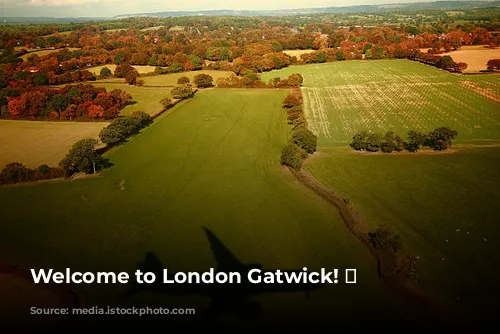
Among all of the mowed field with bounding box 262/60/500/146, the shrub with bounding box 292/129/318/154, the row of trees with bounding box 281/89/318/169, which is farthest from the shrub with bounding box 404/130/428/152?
the shrub with bounding box 292/129/318/154

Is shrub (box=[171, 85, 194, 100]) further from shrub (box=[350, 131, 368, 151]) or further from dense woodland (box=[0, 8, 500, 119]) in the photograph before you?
shrub (box=[350, 131, 368, 151])

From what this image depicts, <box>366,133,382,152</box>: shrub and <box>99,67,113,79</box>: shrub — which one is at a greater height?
<box>99,67,113,79</box>: shrub

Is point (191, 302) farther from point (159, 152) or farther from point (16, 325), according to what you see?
point (159, 152)

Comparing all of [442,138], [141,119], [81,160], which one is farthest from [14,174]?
[442,138]

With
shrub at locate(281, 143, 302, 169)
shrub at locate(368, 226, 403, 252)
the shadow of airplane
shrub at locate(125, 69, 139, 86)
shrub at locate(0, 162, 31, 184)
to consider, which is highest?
shrub at locate(125, 69, 139, 86)

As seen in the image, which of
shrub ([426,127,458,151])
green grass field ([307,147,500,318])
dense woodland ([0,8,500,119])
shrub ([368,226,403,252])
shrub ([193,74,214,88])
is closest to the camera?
green grass field ([307,147,500,318])

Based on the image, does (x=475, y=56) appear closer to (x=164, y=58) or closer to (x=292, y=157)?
(x=164, y=58)

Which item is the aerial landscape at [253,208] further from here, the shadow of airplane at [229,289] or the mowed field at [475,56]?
the mowed field at [475,56]
